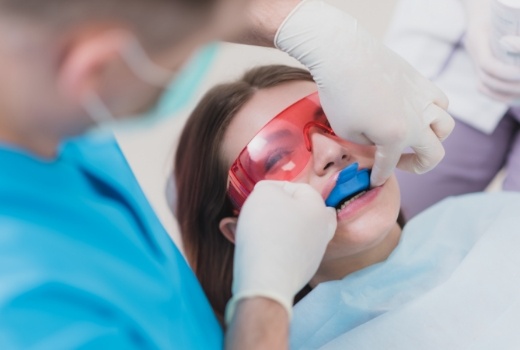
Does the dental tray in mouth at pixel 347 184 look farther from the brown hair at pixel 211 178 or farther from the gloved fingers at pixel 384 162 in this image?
the brown hair at pixel 211 178

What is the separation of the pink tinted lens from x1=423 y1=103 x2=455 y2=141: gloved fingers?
0.60 feet

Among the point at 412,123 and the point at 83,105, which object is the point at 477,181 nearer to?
the point at 412,123

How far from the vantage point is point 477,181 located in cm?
167

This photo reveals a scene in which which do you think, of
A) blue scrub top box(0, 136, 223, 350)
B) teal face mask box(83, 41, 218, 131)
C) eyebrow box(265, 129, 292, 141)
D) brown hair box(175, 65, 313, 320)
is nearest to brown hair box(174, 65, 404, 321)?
brown hair box(175, 65, 313, 320)

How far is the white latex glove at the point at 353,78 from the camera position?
40.8 inches

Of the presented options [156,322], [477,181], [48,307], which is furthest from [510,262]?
[48,307]

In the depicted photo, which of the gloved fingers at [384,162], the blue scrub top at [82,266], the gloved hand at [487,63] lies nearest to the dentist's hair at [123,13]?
the blue scrub top at [82,266]

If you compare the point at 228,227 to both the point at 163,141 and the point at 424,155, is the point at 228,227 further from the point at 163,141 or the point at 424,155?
the point at 163,141

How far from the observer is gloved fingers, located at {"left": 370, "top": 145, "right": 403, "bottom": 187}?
1.08 meters

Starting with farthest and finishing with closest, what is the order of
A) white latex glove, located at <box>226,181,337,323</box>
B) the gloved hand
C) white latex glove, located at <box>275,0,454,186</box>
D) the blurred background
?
the blurred background, the gloved hand, white latex glove, located at <box>275,0,454,186</box>, white latex glove, located at <box>226,181,337,323</box>

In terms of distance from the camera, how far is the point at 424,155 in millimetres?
1161

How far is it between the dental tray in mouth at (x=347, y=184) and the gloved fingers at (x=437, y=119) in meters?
0.14

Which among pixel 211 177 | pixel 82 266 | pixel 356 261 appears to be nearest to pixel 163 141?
pixel 211 177

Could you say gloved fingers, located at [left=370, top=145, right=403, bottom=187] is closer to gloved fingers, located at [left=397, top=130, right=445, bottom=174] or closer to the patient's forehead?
gloved fingers, located at [left=397, top=130, right=445, bottom=174]
